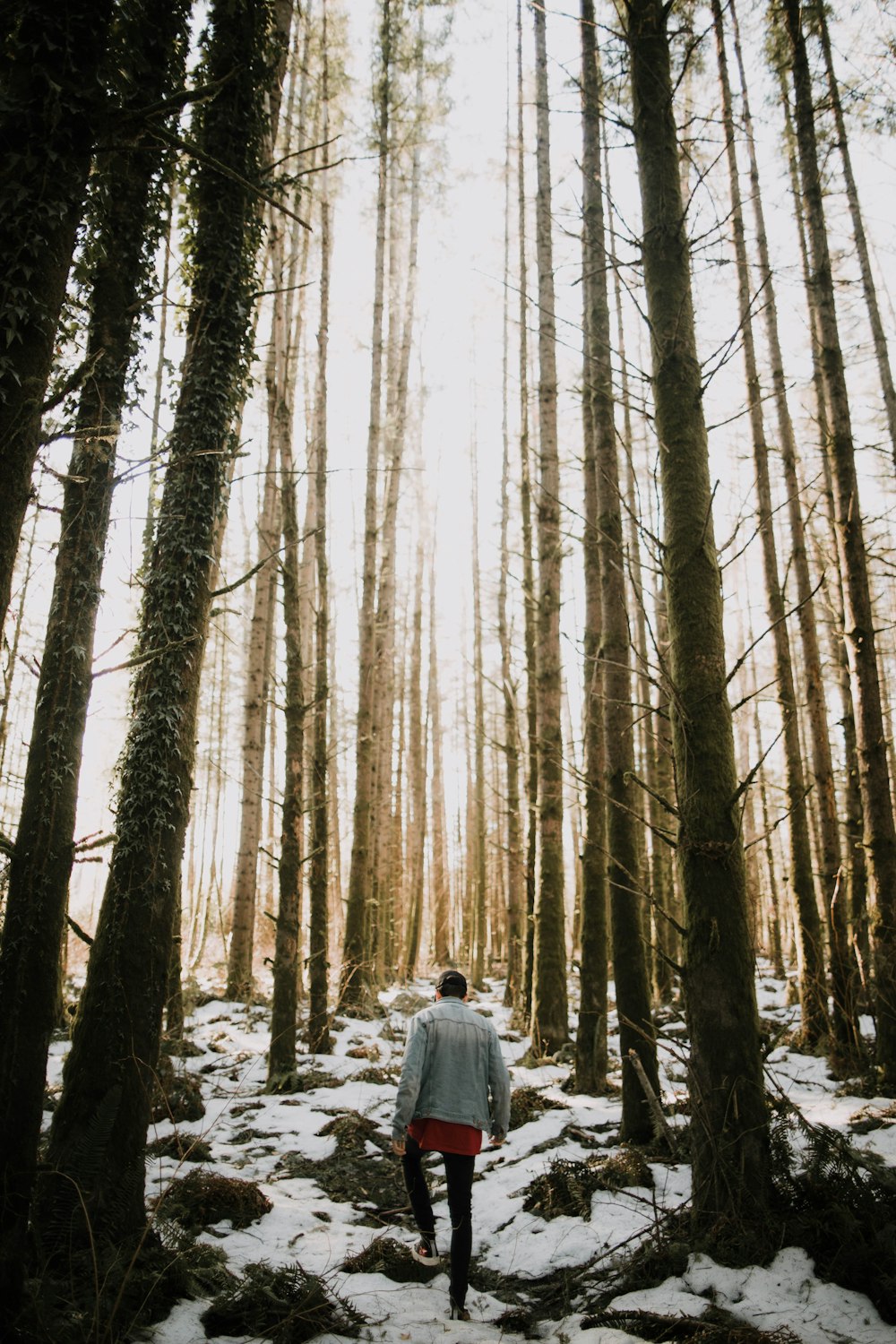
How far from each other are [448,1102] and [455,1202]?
450 millimetres

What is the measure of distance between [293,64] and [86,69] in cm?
890

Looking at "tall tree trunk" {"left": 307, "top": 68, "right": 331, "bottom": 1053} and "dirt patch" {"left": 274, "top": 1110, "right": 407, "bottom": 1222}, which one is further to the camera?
"tall tree trunk" {"left": 307, "top": 68, "right": 331, "bottom": 1053}

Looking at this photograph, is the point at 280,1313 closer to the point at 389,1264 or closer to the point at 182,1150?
the point at 389,1264

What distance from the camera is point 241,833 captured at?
450 inches

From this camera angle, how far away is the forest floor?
281cm

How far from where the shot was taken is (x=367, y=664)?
11.5 m

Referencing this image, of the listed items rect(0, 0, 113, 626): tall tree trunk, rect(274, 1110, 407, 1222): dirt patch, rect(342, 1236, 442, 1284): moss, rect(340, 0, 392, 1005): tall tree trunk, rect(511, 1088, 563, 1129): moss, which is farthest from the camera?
rect(340, 0, 392, 1005): tall tree trunk

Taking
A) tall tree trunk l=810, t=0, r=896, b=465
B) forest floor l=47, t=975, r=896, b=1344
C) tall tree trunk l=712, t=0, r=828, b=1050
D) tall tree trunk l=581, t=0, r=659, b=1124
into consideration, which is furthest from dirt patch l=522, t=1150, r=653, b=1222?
tall tree trunk l=810, t=0, r=896, b=465

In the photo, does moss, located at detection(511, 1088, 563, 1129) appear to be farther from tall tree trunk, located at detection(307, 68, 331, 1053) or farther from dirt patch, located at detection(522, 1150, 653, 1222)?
tall tree trunk, located at detection(307, 68, 331, 1053)

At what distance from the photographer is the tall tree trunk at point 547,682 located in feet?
25.9

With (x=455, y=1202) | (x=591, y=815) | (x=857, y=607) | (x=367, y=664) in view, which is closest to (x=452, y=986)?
(x=455, y=1202)

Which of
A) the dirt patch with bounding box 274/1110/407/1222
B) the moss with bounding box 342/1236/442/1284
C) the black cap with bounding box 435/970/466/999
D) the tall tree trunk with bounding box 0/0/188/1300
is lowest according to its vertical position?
the dirt patch with bounding box 274/1110/407/1222

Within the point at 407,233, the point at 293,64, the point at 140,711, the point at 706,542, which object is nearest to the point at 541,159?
the point at 293,64

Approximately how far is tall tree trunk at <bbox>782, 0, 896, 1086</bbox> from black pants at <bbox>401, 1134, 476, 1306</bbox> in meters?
3.99
